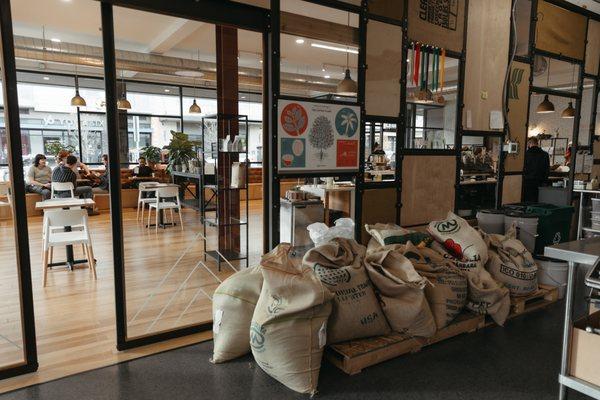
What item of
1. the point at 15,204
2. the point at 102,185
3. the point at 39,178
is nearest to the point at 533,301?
the point at 15,204

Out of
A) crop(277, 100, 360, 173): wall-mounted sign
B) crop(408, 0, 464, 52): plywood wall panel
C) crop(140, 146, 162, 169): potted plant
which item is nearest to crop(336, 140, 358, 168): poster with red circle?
crop(277, 100, 360, 173): wall-mounted sign

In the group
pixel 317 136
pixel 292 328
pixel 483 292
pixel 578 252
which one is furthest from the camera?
pixel 317 136

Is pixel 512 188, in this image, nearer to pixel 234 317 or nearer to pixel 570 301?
pixel 570 301

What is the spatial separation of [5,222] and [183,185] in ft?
10.9

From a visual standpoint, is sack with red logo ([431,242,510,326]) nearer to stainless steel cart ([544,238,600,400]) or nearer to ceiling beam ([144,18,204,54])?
stainless steel cart ([544,238,600,400])

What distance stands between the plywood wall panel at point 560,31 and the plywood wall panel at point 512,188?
1.53m

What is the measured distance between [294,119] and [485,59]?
8.35 feet

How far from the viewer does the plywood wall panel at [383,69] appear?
3.54 m

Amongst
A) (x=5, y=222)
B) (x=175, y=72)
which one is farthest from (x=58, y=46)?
(x=5, y=222)

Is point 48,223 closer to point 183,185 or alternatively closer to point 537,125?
point 183,185

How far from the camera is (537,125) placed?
13781 millimetres

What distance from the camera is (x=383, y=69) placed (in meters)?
3.63

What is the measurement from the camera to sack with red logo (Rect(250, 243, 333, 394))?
2.23 meters

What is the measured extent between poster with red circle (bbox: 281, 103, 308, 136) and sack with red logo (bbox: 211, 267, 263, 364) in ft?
3.91
